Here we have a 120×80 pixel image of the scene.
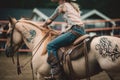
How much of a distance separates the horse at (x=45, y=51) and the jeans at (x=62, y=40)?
265 mm

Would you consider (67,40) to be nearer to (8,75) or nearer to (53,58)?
(53,58)

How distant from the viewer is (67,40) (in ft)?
18.2

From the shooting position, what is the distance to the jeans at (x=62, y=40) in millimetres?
5523

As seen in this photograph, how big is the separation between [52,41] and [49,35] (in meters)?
0.44

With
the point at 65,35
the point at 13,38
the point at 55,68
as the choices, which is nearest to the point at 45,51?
the point at 55,68

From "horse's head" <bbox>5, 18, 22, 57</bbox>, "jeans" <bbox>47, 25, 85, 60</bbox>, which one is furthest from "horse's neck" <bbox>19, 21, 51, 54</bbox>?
"jeans" <bbox>47, 25, 85, 60</bbox>

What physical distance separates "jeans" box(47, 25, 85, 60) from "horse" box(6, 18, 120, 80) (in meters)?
0.26

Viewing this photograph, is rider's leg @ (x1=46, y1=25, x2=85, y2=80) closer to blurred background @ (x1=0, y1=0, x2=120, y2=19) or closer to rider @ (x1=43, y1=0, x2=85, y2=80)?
rider @ (x1=43, y1=0, x2=85, y2=80)

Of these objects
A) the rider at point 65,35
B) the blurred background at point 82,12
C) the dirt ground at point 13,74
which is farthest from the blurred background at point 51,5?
the rider at point 65,35

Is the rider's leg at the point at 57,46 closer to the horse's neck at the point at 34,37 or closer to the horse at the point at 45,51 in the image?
the horse at the point at 45,51

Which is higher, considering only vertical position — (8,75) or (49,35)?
(49,35)

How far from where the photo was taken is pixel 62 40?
5527 millimetres

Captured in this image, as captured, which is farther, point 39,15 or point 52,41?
point 39,15

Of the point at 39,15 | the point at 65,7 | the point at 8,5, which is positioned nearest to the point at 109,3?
the point at 8,5
